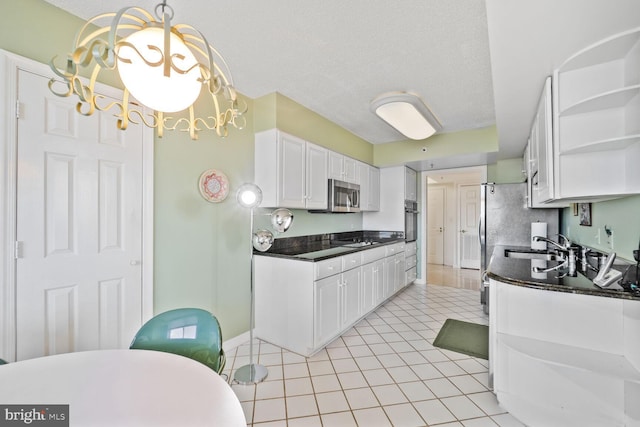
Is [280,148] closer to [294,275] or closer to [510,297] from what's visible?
[294,275]

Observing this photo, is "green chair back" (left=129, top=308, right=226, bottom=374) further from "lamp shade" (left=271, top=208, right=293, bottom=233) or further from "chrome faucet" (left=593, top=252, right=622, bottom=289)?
"chrome faucet" (left=593, top=252, right=622, bottom=289)

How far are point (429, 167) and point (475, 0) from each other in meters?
3.48

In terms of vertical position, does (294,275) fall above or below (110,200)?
below

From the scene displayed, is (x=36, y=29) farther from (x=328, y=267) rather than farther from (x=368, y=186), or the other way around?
(x=368, y=186)

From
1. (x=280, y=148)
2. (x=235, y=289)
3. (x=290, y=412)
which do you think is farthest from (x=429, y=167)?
(x=290, y=412)

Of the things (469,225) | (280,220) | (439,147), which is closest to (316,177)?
(280,220)

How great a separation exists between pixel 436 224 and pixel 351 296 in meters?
5.11

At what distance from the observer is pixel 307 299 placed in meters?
2.57

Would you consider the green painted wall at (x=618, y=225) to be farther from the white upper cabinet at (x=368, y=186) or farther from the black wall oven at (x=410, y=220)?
the white upper cabinet at (x=368, y=186)

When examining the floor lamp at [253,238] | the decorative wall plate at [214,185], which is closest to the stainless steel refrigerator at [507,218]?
the floor lamp at [253,238]

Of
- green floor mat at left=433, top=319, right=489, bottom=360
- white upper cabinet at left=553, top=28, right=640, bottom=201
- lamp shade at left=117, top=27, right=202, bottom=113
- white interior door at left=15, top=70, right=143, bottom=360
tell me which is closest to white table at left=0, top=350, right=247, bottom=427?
white interior door at left=15, top=70, right=143, bottom=360

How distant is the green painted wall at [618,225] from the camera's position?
1.71 meters

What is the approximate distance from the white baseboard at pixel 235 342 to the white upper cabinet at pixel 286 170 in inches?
52.6

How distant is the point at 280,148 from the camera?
9.20ft
